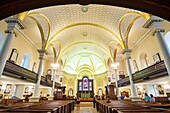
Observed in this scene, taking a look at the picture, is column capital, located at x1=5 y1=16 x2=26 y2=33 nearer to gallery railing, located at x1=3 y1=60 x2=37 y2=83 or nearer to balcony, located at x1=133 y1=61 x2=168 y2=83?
gallery railing, located at x1=3 y1=60 x2=37 y2=83

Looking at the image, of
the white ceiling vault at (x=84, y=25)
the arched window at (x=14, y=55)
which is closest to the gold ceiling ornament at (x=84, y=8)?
the white ceiling vault at (x=84, y=25)

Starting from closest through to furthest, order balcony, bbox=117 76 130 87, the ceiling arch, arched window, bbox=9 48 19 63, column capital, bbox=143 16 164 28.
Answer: the ceiling arch, column capital, bbox=143 16 164 28, arched window, bbox=9 48 19 63, balcony, bbox=117 76 130 87

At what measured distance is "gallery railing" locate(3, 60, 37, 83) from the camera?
7.00 meters

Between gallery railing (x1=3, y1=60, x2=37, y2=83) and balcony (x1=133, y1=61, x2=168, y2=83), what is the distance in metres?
9.37

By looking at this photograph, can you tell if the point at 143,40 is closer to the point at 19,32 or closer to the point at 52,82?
the point at 52,82

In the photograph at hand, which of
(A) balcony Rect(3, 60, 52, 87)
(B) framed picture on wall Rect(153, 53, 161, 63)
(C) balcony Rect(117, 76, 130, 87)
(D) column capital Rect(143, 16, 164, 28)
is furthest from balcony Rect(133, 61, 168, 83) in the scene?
(A) balcony Rect(3, 60, 52, 87)

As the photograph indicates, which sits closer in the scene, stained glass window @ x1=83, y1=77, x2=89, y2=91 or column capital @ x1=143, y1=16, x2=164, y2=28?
column capital @ x1=143, y1=16, x2=164, y2=28

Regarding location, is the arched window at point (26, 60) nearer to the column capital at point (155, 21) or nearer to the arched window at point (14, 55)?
the arched window at point (14, 55)

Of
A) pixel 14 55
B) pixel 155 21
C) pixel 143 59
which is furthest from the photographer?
pixel 143 59

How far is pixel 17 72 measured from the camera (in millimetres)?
7867

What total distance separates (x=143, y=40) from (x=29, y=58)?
14.4 meters

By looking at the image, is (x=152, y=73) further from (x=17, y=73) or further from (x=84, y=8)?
(x=17, y=73)

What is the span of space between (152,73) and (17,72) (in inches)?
395

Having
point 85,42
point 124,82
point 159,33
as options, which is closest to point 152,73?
point 159,33
